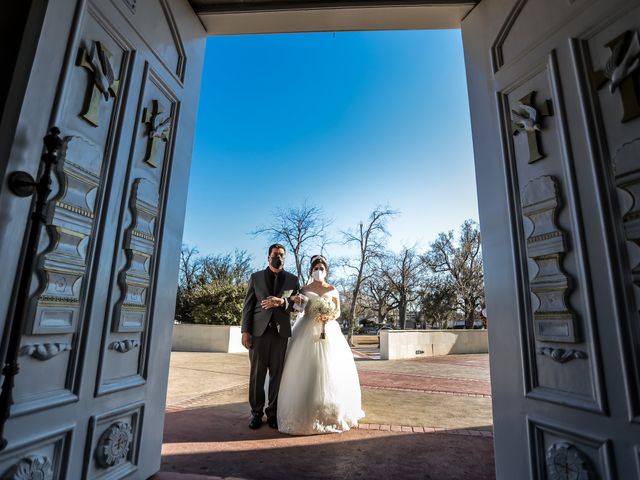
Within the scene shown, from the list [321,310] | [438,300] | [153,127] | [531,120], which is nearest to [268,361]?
[321,310]

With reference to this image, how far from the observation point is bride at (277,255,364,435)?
11.3 feet

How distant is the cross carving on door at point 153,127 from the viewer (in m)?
2.21

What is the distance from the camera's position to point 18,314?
4.02 ft

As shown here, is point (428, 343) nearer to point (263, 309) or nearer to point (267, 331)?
point (267, 331)

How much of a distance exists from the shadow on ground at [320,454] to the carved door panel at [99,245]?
55 cm

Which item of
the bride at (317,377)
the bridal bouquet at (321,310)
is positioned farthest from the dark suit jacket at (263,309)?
the bridal bouquet at (321,310)

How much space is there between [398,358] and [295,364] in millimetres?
8855

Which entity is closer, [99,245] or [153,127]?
[99,245]

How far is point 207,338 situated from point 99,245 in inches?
473

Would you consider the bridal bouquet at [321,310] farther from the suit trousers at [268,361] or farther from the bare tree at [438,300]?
the bare tree at [438,300]

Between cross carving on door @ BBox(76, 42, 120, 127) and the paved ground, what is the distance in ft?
7.35

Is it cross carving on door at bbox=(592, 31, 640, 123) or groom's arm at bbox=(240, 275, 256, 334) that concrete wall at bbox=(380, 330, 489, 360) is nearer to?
groom's arm at bbox=(240, 275, 256, 334)

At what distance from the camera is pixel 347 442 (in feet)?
10.4

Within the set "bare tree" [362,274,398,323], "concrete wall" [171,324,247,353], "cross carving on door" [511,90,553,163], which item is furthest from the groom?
"bare tree" [362,274,398,323]
